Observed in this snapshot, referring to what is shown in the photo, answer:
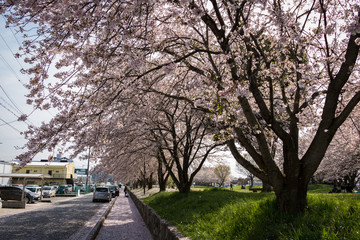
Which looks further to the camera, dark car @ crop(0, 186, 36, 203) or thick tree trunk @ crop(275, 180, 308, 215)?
dark car @ crop(0, 186, 36, 203)

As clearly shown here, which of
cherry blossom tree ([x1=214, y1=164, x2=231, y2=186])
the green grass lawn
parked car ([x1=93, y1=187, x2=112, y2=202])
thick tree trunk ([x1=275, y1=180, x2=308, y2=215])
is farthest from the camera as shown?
cherry blossom tree ([x1=214, y1=164, x2=231, y2=186])

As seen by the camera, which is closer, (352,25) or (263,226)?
(352,25)

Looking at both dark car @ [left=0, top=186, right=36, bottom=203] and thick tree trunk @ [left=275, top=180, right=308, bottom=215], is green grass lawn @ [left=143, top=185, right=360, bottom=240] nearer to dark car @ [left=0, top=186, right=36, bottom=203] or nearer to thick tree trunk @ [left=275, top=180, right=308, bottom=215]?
thick tree trunk @ [left=275, top=180, right=308, bottom=215]

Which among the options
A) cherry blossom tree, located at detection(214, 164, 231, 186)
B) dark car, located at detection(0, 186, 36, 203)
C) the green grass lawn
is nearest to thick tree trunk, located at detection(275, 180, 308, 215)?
the green grass lawn

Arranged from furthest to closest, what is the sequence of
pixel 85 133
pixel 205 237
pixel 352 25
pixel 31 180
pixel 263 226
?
pixel 31 180
pixel 85 133
pixel 205 237
pixel 263 226
pixel 352 25

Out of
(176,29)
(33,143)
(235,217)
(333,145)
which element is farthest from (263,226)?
(333,145)

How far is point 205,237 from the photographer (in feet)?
16.8

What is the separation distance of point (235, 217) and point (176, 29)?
5983 mm

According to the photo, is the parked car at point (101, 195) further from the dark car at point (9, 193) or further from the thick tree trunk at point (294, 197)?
the thick tree trunk at point (294, 197)

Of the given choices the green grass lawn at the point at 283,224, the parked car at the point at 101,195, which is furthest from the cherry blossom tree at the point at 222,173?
the green grass lawn at the point at 283,224

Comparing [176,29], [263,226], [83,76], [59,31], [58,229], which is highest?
[176,29]

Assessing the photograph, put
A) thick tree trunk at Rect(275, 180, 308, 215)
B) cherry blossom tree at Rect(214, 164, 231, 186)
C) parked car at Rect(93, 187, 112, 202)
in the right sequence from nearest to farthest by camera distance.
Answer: thick tree trunk at Rect(275, 180, 308, 215), parked car at Rect(93, 187, 112, 202), cherry blossom tree at Rect(214, 164, 231, 186)

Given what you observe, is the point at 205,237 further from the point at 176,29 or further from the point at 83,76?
the point at 176,29

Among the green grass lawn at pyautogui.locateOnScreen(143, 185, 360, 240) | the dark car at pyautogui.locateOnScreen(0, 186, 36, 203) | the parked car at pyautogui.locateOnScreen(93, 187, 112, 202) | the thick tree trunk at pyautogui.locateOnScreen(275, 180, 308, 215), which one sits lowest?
the parked car at pyautogui.locateOnScreen(93, 187, 112, 202)
